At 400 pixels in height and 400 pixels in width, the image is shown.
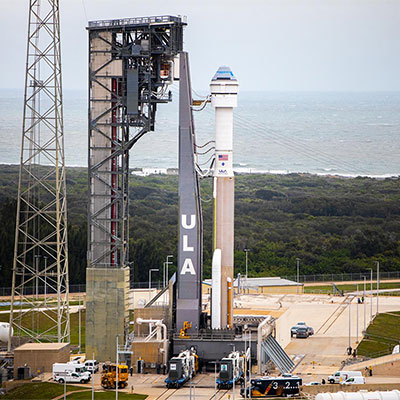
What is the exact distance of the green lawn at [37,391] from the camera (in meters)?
56.0

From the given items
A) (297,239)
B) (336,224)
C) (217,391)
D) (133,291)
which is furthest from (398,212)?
(217,391)

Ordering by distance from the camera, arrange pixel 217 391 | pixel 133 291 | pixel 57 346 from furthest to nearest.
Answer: pixel 133 291 < pixel 57 346 < pixel 217 391

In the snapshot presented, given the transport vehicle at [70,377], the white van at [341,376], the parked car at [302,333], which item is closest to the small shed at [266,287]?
the parked car at [302,333]

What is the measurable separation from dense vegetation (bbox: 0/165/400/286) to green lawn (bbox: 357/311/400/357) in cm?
3213

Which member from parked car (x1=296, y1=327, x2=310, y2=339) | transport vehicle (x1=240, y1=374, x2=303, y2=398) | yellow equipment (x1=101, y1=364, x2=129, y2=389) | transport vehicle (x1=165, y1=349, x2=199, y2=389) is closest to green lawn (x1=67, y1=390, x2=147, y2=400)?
yellow equipment (x1=101, y1=364, x2=129, y2=389)

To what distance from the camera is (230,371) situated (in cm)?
5869

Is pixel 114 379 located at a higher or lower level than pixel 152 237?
lower

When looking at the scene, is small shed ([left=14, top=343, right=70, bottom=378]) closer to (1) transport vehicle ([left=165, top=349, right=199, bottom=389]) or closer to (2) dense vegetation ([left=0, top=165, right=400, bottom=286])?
(1) transport vehicle ([left=165, top=349, right=199, bottom=389])

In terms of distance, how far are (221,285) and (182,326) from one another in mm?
3460

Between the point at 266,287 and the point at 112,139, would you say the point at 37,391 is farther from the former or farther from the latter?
the point at 266,287

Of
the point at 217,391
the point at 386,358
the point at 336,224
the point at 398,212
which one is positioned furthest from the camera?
the point at 398,212

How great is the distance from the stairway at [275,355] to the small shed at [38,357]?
39.6 ft

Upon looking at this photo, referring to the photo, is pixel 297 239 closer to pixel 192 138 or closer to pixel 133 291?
pixel 133 291

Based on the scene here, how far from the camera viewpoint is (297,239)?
501 ft
